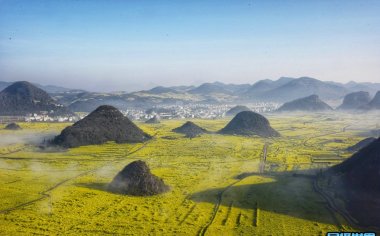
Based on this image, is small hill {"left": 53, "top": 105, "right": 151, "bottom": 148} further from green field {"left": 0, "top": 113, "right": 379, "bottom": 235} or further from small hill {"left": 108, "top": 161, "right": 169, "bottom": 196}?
small hill {"left": 108, "top": 161, "right": 169, "bottom": 196}

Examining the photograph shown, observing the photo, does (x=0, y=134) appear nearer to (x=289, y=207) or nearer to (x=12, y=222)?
(x=12, y=222)

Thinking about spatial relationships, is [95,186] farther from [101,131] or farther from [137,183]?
[101,131]

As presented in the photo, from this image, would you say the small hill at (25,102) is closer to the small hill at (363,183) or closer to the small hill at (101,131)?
the small hill at (101,131)

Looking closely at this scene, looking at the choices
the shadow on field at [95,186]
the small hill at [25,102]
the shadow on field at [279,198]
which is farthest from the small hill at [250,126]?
the small hill at [25,102]

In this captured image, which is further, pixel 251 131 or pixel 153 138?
pixel 251 131

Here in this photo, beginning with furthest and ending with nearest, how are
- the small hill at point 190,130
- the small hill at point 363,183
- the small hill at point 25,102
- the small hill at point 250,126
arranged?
the small hill at point 25,102, the small hill at point 190,130, the small hill at point 250,126, the small hill at point 363,183

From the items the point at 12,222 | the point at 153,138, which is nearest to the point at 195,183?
the point at 12,222
